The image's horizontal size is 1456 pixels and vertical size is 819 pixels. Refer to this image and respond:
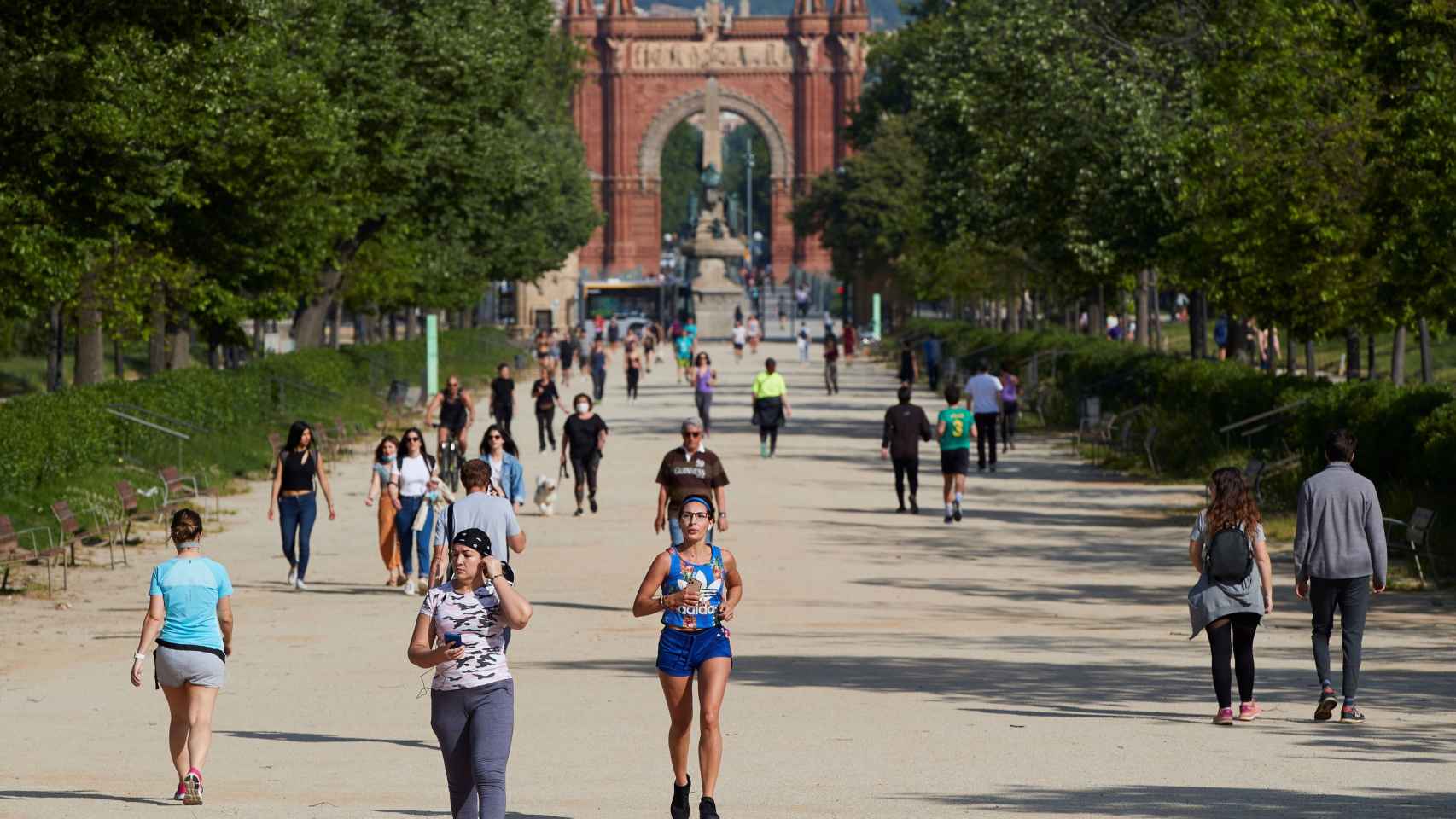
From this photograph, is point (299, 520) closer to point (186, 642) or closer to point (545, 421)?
point (186, 642)

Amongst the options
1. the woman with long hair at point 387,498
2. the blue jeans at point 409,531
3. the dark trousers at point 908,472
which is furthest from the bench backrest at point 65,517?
the dark trousers at point 908,472

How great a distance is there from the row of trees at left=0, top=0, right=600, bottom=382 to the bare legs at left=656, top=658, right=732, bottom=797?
42.3ft

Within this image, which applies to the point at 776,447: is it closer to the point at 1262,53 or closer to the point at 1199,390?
the point at 1199,390

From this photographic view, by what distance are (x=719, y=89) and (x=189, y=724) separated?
121 metres

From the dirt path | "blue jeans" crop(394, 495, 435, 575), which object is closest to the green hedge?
the dirt path

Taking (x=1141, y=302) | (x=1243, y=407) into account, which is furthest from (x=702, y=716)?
(x=1141, y=302)

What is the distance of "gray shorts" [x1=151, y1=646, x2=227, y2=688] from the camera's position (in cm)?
1028

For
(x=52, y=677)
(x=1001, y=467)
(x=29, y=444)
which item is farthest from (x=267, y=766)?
(x=1001, y=467)

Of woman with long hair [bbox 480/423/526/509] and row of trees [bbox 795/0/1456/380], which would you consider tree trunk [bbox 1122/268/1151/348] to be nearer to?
row of trees [bbox 795/0/1456/380]

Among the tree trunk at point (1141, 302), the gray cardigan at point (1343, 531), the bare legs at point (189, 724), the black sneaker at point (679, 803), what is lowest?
the black sneaker at point (679, 803)

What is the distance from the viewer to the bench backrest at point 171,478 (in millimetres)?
26094

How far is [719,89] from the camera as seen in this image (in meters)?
130

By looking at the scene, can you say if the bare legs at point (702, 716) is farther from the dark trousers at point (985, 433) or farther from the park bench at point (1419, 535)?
the dark trousers at point (985, 433)

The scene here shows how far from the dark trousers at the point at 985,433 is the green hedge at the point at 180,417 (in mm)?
10424
